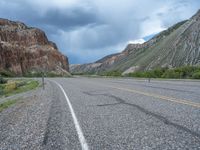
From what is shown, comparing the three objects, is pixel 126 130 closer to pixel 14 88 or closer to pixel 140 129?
pixel 140 129

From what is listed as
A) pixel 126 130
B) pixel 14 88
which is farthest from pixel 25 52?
pixel 126 130

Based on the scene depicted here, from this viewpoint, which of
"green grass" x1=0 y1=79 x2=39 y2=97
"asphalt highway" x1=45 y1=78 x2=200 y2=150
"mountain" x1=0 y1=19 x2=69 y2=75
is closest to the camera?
"asphalt highway" x1=45 y1=78 x2=200 y2=150

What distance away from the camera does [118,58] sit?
569ft

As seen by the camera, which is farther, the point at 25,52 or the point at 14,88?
the point at 25,52

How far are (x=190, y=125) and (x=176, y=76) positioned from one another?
3225 cm

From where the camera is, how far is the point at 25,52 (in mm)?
125875

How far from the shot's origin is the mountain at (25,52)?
11825cm

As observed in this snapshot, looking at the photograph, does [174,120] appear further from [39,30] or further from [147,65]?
[39,30]

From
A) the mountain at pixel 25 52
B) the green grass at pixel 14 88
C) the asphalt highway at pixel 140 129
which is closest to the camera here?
the asphalt highway at pixel 140 129

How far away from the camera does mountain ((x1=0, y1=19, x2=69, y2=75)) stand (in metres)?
118

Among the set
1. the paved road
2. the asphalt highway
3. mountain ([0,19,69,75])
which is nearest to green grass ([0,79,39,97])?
the paved road

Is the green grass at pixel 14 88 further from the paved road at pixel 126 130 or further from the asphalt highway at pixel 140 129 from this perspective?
the asphalt highway at pixel 140 129

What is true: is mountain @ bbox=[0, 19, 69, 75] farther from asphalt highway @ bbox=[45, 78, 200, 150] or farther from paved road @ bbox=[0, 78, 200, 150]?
asphalt highway @ bbox=[45, 78, 200, 150]

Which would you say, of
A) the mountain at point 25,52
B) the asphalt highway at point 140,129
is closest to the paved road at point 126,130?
the asphalt highway at point 140,129
